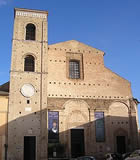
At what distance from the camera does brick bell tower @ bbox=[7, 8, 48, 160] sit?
19.9 metres

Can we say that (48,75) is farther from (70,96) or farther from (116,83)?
(116,83)

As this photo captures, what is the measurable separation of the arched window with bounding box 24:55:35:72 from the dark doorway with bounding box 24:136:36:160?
6.03 m

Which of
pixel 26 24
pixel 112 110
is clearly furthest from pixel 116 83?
pixel 26 24

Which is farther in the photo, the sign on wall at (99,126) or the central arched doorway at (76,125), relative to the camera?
the sign on wall at (99,126)

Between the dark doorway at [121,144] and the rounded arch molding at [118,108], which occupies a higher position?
the rounded arch molding at [118,108]

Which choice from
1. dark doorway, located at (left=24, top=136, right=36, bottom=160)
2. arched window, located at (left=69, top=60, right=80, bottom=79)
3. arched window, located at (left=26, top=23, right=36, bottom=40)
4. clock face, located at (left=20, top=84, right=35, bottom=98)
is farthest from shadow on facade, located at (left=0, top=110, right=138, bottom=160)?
arched window, located at (left=26, top=23, right=36, bottom=40)

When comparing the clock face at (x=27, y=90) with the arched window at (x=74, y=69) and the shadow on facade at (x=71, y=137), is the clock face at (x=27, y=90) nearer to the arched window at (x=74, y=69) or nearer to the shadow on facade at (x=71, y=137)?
the shadow on facade at (x=71, y=137)

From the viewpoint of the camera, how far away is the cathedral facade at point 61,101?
802 inches

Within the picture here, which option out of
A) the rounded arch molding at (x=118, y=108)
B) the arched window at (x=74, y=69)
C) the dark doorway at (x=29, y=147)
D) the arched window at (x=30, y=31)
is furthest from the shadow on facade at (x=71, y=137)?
the arched window at (x=30, y=31)

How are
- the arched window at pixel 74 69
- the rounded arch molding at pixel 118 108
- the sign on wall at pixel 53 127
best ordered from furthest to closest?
the arched window at pixel 74 69
the rounded arch molding at pixel 118 108
the sign on wall at pixel 53 127

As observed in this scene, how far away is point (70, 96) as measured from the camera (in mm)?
22734

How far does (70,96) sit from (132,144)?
709 cm

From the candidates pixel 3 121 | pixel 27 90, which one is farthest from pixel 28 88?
pixel 3 121

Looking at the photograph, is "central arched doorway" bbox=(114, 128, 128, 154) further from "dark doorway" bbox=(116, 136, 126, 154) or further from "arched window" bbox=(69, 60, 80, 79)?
"arched window" bbox=(69, 60, 80, 79)
